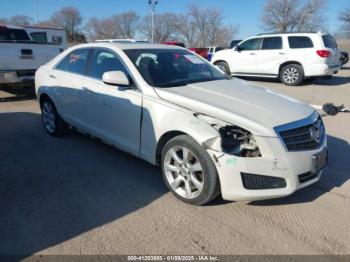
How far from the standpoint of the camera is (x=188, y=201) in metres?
3.53

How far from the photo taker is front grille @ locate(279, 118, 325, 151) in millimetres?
3195

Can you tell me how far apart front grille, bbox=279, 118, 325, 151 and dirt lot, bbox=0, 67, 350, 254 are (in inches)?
25.3

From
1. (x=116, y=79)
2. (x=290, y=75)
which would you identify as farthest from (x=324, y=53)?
(x=116, y=79)

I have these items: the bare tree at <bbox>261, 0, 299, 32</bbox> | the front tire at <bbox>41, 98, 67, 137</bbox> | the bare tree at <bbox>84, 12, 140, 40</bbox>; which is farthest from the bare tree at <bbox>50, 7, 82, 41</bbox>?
the front tire at <bbox>41, 98, 67, 137</bbox>

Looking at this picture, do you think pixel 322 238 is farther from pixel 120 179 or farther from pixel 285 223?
pixel 120 179

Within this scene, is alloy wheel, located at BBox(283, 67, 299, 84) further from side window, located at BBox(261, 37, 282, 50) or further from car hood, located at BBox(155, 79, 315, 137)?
car hood, located at BBox(155, 79, 315, 137)

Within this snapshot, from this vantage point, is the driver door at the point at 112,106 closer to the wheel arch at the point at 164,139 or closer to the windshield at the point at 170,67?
the windshield at the point at 170,67

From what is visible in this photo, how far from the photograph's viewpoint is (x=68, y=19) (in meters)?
74.4

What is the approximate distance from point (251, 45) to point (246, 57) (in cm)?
50

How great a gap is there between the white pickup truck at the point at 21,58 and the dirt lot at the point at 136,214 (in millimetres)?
4211

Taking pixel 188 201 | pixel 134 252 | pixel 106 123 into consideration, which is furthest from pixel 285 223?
pixel 106 123

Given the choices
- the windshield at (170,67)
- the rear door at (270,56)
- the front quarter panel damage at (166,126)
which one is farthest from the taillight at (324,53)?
the front quarter panel damage at (166,126)

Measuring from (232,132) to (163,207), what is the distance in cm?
105

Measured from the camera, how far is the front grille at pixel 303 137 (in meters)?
3.20
